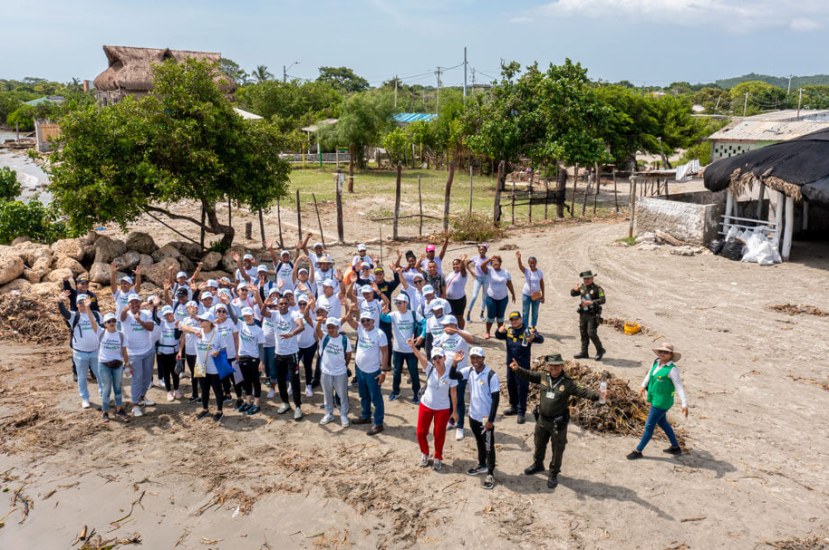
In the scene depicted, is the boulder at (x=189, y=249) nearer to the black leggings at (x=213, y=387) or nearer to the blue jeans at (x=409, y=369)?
the black leggings at (x=213, y=387)

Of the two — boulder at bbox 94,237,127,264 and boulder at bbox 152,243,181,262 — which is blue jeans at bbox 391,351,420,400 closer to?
boulder at bbox 152,243,181,262

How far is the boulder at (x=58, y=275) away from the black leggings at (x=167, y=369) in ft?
20.4

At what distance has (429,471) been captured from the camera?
7.82m

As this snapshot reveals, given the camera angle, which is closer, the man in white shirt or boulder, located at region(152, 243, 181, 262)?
the man in white shirt

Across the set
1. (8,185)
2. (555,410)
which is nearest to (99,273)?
(8,185)

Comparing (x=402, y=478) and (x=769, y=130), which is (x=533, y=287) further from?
(x=769, y=130)

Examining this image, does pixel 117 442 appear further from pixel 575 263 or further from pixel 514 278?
pixel 575 263

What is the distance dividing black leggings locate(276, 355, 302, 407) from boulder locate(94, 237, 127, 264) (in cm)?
864

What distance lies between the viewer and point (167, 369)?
9844 millimetres

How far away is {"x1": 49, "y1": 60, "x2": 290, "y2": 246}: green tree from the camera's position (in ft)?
52.2

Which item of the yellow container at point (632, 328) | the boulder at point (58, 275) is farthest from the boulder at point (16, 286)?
the yellow container at point (632, 328)

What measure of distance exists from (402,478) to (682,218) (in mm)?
15512

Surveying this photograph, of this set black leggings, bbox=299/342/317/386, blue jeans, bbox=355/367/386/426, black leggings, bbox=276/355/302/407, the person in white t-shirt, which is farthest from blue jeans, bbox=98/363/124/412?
blue jeans, bbox=355/367/386/426

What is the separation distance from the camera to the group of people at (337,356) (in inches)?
293
